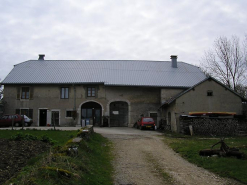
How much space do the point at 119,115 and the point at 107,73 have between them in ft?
17.9

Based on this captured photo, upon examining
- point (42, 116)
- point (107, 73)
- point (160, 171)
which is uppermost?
point (107, 73)

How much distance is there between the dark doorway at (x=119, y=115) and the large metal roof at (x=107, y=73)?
2.54 meters

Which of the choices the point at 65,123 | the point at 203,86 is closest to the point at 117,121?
the point at 65,123

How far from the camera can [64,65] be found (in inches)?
1405

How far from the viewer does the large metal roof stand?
31.7 m

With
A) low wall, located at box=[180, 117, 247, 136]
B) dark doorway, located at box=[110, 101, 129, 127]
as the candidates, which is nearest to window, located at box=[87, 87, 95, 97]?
dark doorway, located at box=[110, 101, 129, 127]

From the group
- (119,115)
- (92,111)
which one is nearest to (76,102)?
(92,111)

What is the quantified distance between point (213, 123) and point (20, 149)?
16.8 metres

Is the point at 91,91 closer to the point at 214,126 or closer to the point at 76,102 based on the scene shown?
the point at 76,102

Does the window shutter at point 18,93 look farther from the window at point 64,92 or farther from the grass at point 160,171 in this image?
the grass at point 160,171

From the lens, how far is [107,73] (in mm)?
33562

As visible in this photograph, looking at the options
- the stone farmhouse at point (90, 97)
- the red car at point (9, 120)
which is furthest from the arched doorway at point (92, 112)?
the red car at point (9, 120)

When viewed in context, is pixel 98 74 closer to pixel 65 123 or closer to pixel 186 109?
pixel 65 123

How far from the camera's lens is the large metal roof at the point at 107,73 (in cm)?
3166
